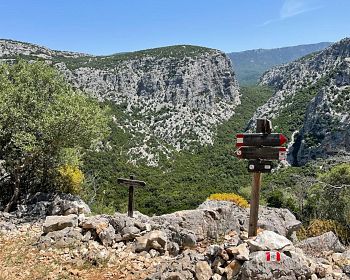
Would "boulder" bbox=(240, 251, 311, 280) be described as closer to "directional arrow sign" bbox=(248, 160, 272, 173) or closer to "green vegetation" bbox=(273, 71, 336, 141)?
"directional arrow sign" bbox=(248, 160, 272, 173)

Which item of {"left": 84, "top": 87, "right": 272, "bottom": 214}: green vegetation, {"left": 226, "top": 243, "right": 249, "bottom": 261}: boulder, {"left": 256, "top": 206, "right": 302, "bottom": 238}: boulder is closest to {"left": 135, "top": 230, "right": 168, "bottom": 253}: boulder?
{"left": 226, "top": 243, "right": 249, "bottom": 261}: boulder

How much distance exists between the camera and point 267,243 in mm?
8570

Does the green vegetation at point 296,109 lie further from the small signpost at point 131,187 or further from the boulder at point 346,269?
the boulder at point 346,269

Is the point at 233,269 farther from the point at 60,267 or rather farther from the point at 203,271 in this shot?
the point at 60,267

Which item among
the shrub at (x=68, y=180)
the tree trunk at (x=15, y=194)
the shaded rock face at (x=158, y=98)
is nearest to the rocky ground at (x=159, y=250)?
the tree trunk at (x=15, y=194)

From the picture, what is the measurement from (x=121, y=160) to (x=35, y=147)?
323 feet

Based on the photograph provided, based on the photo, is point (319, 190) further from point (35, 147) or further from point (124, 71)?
point (124, 71)

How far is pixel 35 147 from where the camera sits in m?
16.6

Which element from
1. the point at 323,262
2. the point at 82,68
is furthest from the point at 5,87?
the point at 82,68

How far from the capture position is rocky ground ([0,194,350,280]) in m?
8.41

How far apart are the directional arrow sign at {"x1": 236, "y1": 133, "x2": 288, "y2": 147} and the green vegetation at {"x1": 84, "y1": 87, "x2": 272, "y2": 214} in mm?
53028

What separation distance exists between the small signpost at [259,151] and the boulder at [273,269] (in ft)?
5.32

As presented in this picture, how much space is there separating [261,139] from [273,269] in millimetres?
3064

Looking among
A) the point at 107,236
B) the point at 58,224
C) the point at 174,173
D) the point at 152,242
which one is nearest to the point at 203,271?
the point at 152,242
